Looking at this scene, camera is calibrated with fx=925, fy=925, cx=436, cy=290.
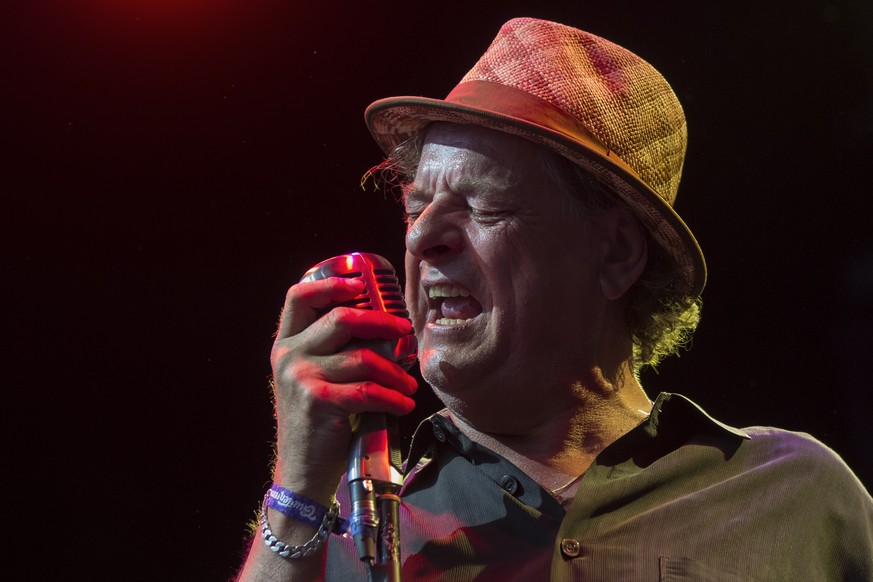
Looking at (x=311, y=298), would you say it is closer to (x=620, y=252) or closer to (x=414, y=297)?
(x=414, y=297)

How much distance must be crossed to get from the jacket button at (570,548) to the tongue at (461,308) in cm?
52

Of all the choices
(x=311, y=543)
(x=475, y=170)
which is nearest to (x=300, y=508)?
(x=311, y=543)

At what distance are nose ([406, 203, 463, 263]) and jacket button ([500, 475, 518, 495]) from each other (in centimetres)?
50

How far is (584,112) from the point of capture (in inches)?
84.7

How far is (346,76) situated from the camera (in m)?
3.29

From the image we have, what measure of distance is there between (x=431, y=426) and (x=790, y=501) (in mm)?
827

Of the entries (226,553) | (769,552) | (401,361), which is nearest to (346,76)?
(226,553)

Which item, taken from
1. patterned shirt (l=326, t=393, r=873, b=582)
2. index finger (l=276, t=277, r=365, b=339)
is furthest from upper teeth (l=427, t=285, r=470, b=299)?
index finger (l=276, t=277, r=365, b=339)

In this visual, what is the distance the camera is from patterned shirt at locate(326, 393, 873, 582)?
74.1 inches

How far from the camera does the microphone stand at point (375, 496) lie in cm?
143

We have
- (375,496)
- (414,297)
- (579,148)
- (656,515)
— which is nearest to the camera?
(375,496)

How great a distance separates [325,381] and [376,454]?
0.16m

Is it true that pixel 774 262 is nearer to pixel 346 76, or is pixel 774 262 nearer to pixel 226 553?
pixel 346 76

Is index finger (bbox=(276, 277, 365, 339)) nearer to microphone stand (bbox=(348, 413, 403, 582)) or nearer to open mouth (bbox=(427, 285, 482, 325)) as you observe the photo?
microphone stand (bbox=(348, 413, 403, 582))
